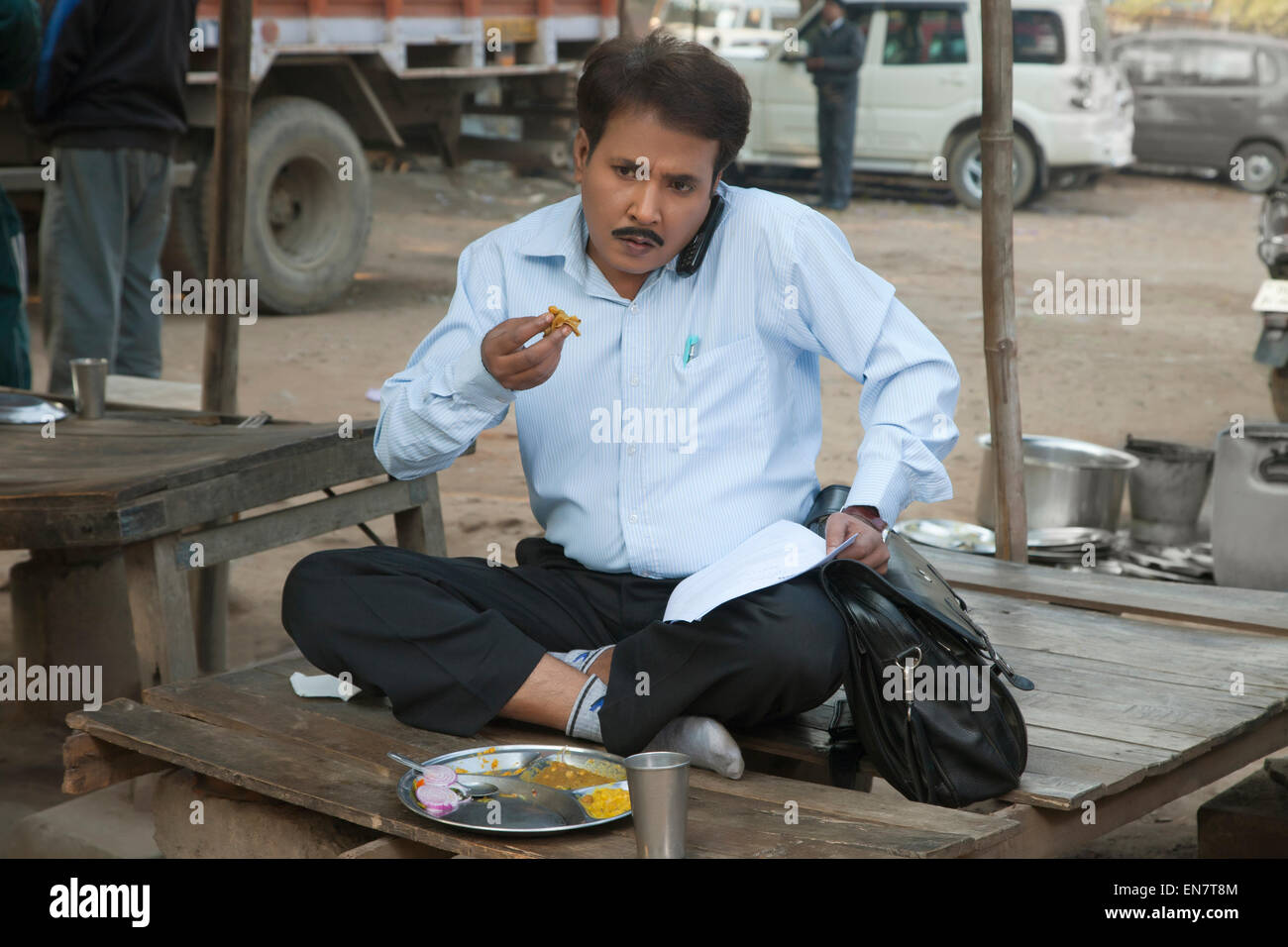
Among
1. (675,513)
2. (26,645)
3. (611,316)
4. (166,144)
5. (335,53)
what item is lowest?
(26,645)

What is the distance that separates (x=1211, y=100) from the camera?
13.5 metres

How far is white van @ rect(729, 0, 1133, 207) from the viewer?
12234mm

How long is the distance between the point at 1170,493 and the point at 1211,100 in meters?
9.79

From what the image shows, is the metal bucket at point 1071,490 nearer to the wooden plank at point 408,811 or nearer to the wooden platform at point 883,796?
the wooden platform at point 883,796

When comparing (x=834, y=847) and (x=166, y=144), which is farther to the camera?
(x=166, y=144)

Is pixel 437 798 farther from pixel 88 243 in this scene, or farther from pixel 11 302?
pixel 88 243

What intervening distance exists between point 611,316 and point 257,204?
5949 millimetres

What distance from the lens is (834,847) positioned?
6.25 feet

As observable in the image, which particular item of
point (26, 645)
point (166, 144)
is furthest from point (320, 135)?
point (26, 645)

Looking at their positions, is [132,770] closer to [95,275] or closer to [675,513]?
[675,513]

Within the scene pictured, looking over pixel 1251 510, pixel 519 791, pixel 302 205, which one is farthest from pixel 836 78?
pixel 519 791

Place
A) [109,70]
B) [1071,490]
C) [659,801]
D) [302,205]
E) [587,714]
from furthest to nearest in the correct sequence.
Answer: [302,205], [109,70], [1071,490], [587,714], [659,801]
